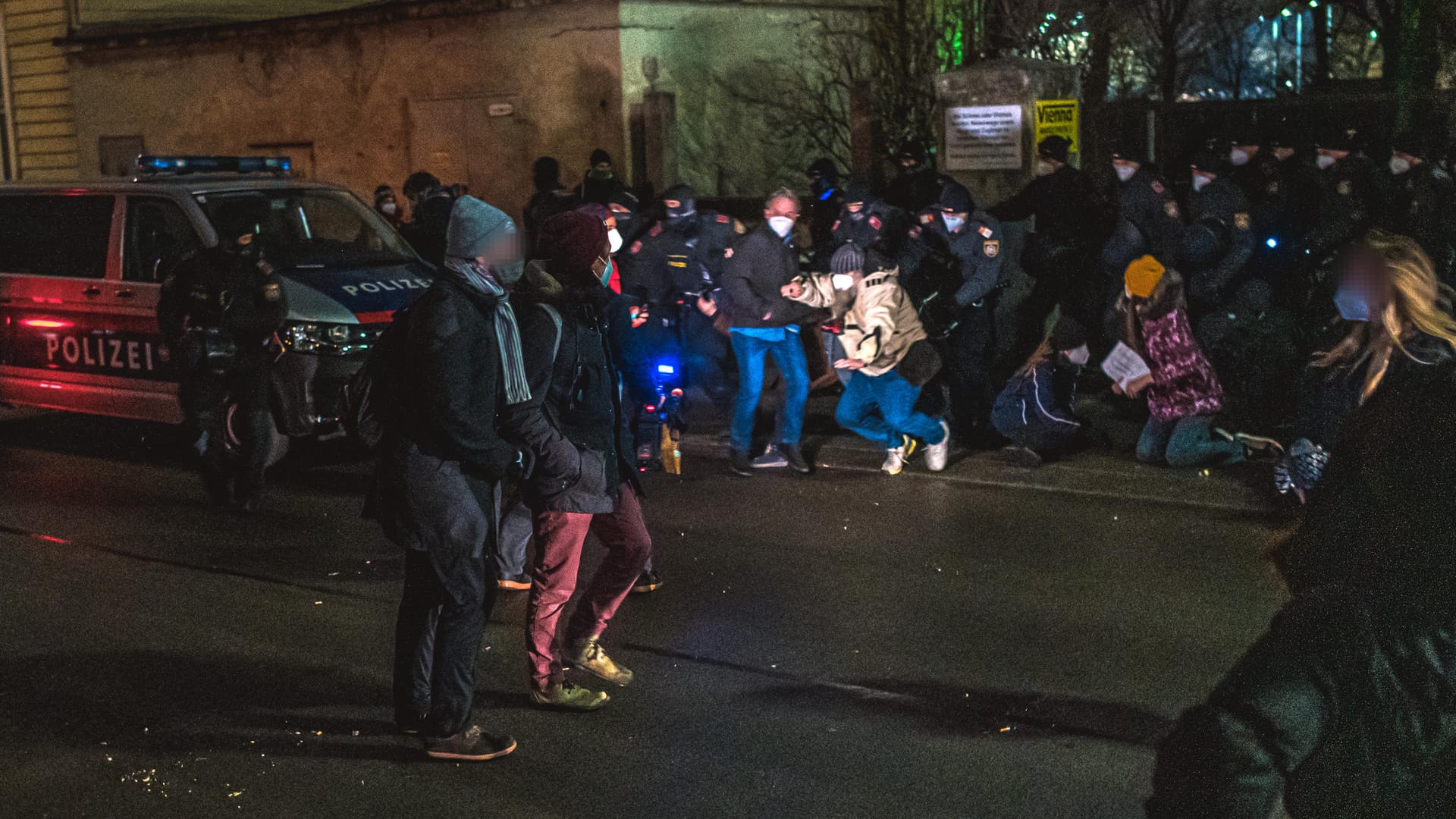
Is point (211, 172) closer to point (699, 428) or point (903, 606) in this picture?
point (699, 428)

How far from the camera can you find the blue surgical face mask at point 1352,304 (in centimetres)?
464

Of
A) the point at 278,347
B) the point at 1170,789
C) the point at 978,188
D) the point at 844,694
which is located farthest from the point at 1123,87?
the point at 1170,789

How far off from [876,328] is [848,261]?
17.1 inches

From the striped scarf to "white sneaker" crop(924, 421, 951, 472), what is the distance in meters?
4.83

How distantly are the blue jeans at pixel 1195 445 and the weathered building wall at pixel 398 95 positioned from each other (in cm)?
924

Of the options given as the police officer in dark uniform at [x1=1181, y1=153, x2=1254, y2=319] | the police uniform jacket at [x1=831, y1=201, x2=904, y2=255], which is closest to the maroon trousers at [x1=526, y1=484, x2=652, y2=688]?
the police uniform jacket at [x1=831, y1=201, x2=904, y2=255]

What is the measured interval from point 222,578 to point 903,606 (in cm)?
332

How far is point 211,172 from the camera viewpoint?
441 inches

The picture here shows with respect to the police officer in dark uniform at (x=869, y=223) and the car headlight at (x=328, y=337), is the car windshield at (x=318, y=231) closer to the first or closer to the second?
the car headlight at (x=328, y=337)

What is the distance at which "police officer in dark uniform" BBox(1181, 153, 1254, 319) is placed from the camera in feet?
33.0

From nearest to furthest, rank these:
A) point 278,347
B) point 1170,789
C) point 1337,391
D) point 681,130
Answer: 1. point 1170,789
2. point 1337,391
3. point 278,347
4. point 681,130

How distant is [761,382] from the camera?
9.52 meters

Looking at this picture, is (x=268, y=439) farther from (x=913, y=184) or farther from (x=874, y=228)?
(x=913, y=184)

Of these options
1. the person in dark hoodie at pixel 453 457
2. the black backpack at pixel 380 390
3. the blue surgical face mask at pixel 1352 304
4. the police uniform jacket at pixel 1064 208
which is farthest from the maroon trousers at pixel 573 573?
the police uniform jacket at pixel 1064 208
